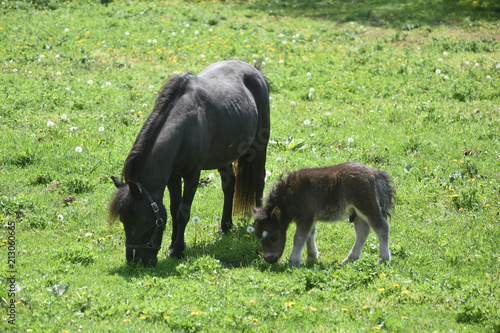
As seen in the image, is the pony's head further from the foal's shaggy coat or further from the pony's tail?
the pony's tail

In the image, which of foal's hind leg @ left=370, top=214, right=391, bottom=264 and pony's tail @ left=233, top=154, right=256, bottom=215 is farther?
pony's tail @ left=233, top=154, right=256, bottom=215

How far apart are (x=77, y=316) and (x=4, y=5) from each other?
18.2m

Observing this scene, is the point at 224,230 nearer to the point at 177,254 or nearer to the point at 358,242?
the point at 177,254

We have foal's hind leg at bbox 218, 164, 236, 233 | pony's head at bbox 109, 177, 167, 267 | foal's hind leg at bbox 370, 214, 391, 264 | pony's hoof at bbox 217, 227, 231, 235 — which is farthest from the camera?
foal's hind leg at bbox 218, 164, 236, 233

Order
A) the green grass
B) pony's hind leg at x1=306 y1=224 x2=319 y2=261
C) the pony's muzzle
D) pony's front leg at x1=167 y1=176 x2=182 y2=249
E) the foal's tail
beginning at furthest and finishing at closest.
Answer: pony's front leg at x1=167 y1=176 x2=182 y2=249
pony's hind leg at x1=306 y1=224 x2=319 y2=261
the foal's tail
the pony's muzzle
the green grass

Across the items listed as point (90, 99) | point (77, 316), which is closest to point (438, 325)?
point (77, 316)

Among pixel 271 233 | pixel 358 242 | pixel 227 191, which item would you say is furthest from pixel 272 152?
pixel 358 242

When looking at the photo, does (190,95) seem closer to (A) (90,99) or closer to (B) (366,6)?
(A) (90,99)

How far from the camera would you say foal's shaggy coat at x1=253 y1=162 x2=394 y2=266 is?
7598mm

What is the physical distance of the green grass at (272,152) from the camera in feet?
20.6

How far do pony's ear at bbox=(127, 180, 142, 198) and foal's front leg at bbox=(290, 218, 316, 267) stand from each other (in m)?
2.20

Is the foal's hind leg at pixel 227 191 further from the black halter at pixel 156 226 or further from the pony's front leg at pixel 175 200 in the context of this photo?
the black halter at pixel 156 226

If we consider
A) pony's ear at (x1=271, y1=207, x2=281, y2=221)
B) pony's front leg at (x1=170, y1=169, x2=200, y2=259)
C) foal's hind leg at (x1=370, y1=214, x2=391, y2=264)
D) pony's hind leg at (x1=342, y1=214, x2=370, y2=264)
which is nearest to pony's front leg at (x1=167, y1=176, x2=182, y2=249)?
pony's front leg at (x1=170, y1=169, x2=200, y2=259)

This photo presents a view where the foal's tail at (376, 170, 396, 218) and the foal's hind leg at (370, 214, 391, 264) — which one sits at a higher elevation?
the foal's tail at (376, 170, 396, 218)
